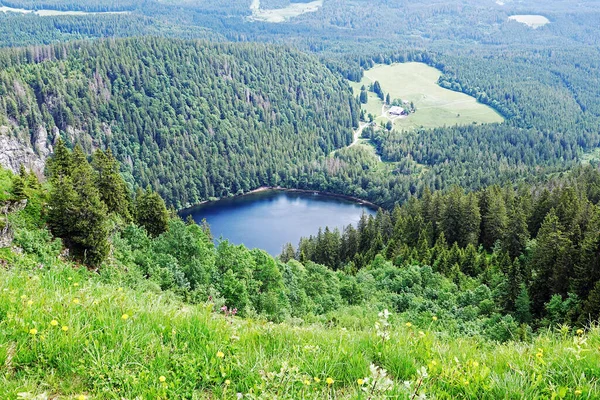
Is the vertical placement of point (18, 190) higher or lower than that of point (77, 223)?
higher

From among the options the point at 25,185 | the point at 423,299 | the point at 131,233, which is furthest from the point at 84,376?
the point at 423,299

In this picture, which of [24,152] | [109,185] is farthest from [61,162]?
[24,152]

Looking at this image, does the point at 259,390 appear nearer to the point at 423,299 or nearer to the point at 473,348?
the point at 473,348

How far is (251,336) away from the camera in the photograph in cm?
839

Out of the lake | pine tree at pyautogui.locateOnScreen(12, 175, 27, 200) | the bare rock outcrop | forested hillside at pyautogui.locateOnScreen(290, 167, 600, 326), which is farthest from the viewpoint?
the bare rock outcrop

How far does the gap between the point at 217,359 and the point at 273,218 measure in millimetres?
166104

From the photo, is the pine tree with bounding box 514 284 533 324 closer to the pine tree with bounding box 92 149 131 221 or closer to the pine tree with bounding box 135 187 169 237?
the pine tree with bounding box 135 187 169 237

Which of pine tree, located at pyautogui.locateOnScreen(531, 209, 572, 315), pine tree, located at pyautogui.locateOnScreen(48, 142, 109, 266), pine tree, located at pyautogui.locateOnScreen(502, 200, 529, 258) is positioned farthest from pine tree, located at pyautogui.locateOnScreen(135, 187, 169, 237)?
pine tree, located at pyautogui.locateOnScreen(502, 200, 529, 258)

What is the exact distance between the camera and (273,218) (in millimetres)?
173375

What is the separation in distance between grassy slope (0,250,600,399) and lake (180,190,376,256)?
431 ft

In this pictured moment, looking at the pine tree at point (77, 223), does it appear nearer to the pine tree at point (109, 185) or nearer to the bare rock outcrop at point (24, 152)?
the pine tree at point (109, 185)

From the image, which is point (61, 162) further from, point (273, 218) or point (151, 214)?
point (273, 218)

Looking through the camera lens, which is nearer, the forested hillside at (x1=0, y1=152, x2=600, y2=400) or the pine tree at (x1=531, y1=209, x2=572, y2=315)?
the forested hillside at (x1=0, y1=152, x2=600, y2=400)

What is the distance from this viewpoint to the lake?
152 meters
